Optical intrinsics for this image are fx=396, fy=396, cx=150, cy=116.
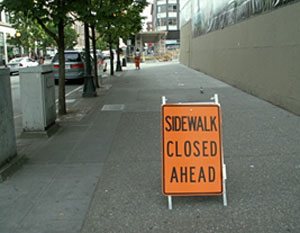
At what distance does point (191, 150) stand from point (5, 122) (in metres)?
2.87

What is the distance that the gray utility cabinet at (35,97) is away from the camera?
766 cm

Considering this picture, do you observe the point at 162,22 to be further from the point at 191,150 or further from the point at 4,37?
the point at 191,150

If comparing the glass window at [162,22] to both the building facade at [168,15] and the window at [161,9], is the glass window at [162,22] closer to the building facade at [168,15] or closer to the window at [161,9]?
the building facade at [168,15]

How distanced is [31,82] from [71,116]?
104 inches

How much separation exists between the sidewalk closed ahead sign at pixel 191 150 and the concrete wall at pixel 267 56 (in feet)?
18.1

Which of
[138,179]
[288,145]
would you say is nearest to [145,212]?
[138,179]

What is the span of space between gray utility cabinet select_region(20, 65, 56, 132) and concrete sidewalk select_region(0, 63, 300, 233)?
0.36 m

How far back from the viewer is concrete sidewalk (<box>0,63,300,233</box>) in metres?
3.99

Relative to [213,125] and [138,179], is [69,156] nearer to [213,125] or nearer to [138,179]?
[138,179]

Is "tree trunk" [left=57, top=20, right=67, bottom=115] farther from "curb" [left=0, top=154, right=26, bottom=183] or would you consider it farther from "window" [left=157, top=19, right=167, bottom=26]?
"window" [left=157, top=19, right=167, bottom=26]

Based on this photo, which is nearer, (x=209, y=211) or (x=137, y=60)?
(x=209, y=211)

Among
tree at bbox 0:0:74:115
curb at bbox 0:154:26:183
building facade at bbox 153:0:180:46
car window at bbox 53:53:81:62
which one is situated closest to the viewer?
curb at bbox 0:154:26:183

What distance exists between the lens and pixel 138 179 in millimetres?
5277

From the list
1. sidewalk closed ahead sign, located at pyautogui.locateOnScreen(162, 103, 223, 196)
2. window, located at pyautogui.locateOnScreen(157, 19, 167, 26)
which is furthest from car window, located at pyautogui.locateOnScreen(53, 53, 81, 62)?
window, located at pyautogui.locateOnScreen(157, 19, 167, 26)
